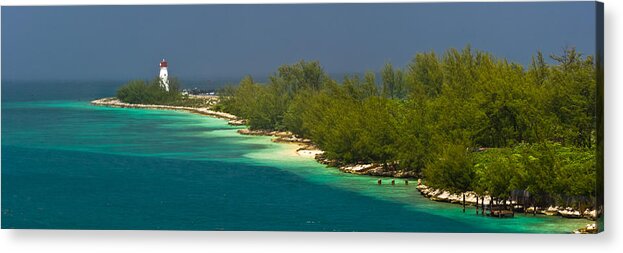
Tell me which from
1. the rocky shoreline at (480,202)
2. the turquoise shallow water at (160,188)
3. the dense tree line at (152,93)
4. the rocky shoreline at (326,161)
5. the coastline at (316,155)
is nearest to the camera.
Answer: the rocky shoreline at (480,202)

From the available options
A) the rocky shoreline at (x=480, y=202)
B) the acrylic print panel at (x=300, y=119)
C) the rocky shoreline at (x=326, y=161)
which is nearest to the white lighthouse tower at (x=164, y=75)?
the acrylic print panel at (x=300, y=119)

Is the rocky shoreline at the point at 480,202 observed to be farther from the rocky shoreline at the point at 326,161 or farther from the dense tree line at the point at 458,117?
the rocky shoreline at the point at 326,161

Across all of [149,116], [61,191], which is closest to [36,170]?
[61,191]

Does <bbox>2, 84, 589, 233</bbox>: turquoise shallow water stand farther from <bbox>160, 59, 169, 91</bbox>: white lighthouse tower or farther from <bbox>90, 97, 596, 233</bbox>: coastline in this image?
<bbox>160, 59, 169, 91</bbox>: white lighthouse tower

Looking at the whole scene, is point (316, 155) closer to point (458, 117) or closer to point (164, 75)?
point (458, 117)

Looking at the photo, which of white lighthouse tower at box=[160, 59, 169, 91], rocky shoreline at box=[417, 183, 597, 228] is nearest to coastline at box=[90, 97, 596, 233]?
rocky shoreline at box=[417, 183, 597, 228]

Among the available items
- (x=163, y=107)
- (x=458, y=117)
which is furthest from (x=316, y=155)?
(x=163, y=107)
